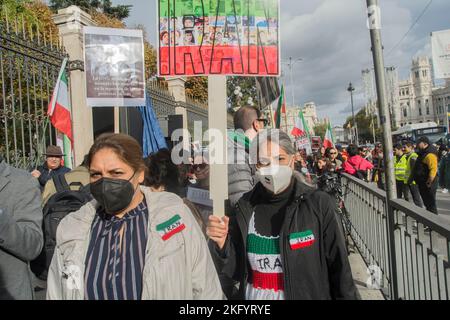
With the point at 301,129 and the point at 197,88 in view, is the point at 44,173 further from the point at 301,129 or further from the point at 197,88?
the point at 197,88

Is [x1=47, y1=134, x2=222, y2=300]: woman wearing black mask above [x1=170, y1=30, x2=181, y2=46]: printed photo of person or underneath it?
underneath

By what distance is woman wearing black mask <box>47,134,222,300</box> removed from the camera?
1860 millimetres

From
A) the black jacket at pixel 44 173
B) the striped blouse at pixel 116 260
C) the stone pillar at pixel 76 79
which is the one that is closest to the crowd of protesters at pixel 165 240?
the striped blouse at pixel 116 260

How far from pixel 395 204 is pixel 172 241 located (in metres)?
2.20

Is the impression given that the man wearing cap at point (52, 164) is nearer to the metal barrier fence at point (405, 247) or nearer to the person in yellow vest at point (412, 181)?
the metal barrier fence at point (405, 247)

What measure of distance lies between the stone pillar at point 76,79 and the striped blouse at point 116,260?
495 cm

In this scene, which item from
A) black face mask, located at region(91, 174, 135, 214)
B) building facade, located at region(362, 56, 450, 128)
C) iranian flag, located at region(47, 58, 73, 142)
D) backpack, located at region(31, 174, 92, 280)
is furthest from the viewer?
building facade, located at region(362, 56, 450, 128)

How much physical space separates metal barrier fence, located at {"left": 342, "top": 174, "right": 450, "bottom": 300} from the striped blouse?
1555 mm

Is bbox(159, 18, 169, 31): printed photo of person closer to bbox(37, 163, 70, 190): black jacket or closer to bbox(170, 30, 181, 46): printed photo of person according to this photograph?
bbox(170, 30, 181, 46): printed photo of person

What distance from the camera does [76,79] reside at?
6641 millimetres

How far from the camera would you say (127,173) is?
211cm

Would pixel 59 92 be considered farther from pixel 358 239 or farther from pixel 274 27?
pixel 358 239

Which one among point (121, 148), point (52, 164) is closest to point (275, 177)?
point (121, 148)

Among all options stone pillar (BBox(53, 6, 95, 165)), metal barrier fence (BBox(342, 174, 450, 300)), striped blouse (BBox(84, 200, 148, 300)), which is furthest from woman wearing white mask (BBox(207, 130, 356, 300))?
stone pillar (BBox(53, 6, 95, 165))
